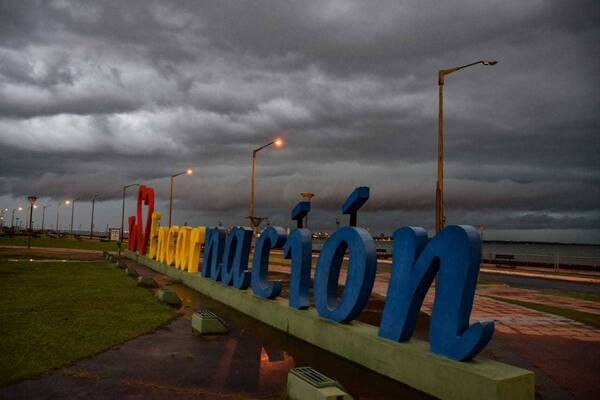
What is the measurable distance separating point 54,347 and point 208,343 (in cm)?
323

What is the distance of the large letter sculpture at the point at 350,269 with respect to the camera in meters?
9.12

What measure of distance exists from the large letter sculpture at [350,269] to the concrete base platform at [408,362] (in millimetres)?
354

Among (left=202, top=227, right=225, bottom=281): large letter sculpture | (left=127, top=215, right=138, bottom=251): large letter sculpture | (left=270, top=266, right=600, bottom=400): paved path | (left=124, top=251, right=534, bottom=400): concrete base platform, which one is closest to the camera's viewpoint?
(left=124, top=251, right=534, bottom=400): concrete base platform

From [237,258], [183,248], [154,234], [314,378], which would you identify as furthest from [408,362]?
[154,234]

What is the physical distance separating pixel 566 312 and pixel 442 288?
38.2 feet

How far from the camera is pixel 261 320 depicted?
13336 millimetres

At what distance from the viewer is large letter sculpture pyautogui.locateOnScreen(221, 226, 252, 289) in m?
15.3

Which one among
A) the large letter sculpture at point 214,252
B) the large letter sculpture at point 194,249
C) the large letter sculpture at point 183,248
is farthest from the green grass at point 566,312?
the large letter sculpture at point 183,248

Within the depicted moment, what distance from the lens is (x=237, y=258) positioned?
51.3 ft

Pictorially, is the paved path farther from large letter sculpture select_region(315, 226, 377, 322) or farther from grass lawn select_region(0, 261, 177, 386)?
grass lawn select_region(0, 261, 177, 386)

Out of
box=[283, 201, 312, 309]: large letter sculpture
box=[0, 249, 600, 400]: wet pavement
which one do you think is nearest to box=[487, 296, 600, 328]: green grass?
box=[0, 249, 600, 400]: wet pavement

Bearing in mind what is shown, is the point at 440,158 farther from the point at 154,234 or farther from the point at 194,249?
the point at 154,234

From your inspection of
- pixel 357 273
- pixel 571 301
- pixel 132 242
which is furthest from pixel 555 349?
pixel 132 242

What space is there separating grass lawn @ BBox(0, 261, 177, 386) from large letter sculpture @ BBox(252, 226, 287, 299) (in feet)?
9.18
